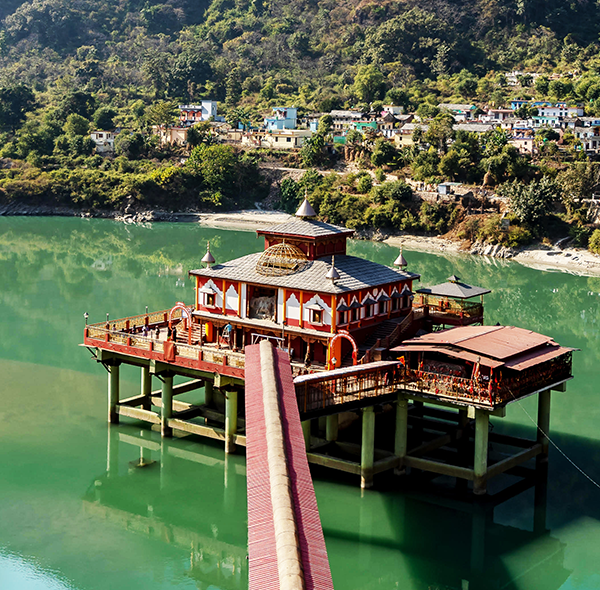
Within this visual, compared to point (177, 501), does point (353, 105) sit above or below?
above

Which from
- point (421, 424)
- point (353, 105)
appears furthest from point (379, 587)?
point (353, 105)

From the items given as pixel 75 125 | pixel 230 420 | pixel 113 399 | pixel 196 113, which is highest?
pixel 196 113

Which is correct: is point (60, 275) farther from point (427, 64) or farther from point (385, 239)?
point (427, 64)

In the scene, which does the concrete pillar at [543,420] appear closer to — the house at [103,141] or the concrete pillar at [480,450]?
the concrete pillar at [480,450]

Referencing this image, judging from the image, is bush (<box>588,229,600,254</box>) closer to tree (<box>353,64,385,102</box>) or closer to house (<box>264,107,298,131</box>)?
house (<box>264,107,298,131</box>)

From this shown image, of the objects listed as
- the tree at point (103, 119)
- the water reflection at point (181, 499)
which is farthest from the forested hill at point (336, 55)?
the water reflection at point (181, 499)

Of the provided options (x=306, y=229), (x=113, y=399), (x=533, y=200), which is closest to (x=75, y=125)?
(x=533, y=200)

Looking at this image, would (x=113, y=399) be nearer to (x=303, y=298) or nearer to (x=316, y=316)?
(x=303, y=298)
